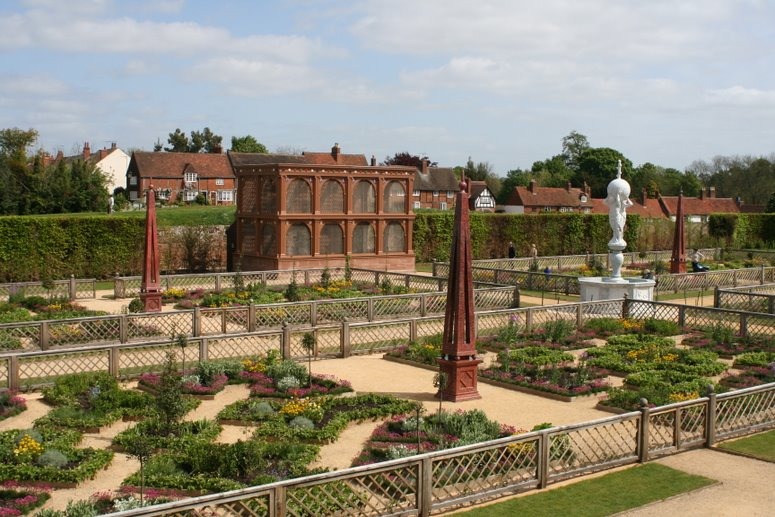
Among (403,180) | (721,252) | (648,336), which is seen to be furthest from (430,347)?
(721,252)

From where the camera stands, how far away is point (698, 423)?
12969 mm

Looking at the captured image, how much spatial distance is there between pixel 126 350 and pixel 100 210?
1623 inches

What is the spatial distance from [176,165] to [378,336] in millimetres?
53376

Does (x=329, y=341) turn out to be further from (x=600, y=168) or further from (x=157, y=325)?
(x=600, y=168)

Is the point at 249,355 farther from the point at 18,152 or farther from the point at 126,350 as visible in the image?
the point at 18,152

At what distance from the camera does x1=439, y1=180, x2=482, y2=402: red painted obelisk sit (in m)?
15.5

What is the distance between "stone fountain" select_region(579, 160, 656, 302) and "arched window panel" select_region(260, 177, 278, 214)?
1341 cm

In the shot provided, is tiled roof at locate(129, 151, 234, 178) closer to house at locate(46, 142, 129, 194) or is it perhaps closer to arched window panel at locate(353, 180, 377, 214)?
house at locate(46, 142, 129, 194)

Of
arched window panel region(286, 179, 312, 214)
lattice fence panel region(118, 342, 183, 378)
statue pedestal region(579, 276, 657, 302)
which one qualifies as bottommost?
lattice fence panel region(118, 342, 183, 378)

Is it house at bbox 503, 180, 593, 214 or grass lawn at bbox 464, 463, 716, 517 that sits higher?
house at bbox 503, 180, 593, 214

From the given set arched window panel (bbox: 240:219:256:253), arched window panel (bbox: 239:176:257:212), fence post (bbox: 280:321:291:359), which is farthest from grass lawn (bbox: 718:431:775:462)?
arched window panel (bbox: 239:176:257:212)

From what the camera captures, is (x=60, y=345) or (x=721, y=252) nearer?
(x=60, y=345)

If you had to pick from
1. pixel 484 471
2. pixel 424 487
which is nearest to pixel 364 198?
pixel 484 471

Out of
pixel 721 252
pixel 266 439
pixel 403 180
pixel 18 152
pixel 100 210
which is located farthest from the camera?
pixel 18 152
